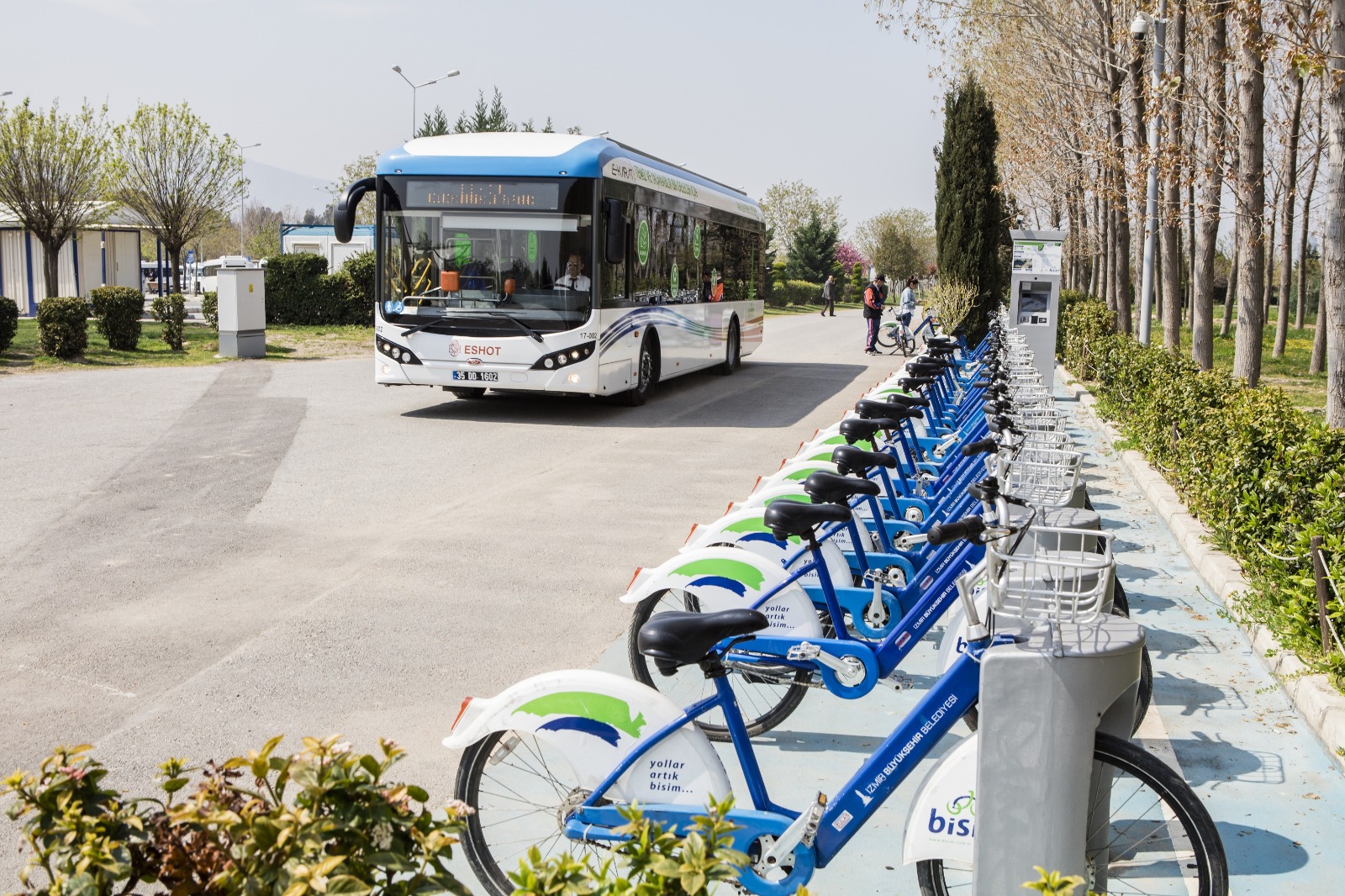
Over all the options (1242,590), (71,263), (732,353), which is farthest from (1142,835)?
(71,263)

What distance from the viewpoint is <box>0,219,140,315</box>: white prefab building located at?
113 ft

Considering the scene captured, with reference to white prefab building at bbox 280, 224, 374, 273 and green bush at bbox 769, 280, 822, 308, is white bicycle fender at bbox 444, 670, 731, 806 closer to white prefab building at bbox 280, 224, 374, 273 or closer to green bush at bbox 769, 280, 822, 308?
white prefab building at bbox 280, 224, 374, 273

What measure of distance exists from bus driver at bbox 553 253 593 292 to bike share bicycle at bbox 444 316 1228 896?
10.7 meters

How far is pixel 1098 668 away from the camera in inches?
113

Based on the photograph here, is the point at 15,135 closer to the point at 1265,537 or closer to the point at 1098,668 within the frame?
the point at 1265,537

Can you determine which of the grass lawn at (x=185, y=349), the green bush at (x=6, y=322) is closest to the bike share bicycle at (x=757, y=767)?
the grass lawn at (x=185, y=349)

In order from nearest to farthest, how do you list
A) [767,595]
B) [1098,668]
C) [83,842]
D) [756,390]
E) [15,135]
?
[83,842] < [1098,668] < [767,595] < [756,390] < [15,135]

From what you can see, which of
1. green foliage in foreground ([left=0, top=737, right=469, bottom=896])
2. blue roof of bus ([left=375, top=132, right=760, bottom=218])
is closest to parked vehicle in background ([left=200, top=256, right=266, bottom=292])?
blue roof of bus ([left=375, top=132, right=760, bottom=218])

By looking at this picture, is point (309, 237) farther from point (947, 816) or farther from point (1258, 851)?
point (947, 816)

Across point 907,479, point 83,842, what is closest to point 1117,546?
point 907,479

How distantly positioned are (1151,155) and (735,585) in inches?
418

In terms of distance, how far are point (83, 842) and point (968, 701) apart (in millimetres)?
1947

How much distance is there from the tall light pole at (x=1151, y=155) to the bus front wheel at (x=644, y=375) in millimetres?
5959

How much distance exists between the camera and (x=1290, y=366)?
2283 cm
